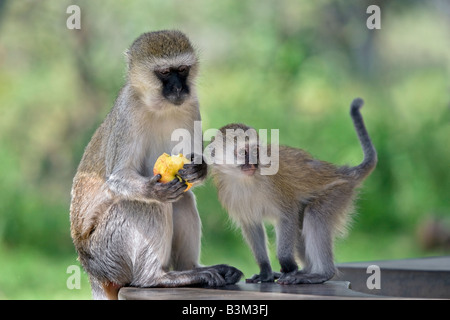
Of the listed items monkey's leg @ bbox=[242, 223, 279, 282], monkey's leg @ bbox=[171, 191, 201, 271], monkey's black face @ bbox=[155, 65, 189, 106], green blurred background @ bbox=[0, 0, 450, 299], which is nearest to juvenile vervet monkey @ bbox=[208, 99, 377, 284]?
monkey's leg @ bbox=[242, 223, 279, 282]

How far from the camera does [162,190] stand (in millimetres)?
4328

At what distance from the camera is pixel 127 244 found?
4.45 m

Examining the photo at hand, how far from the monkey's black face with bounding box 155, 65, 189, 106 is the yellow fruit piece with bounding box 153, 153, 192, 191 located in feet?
1.19

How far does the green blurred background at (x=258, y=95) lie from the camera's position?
36.0 feet

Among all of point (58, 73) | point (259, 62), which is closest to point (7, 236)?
point (58, 73)

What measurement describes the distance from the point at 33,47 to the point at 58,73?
57cm

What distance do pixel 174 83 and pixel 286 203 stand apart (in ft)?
3.63

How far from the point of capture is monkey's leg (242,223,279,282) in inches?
187

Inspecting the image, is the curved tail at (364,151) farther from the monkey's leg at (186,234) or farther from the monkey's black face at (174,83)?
the monkey's black face at (174,83)

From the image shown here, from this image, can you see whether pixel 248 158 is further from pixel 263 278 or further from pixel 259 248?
pixel 263 278

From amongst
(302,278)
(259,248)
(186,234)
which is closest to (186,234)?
(186,234)

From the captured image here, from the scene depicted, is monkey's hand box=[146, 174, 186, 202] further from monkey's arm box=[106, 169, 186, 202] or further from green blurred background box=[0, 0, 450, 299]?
green blurred background box=[0, 0, 450, 299]

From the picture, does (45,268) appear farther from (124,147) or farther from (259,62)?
(124,147)

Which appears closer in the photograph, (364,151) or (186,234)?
(186,234)
